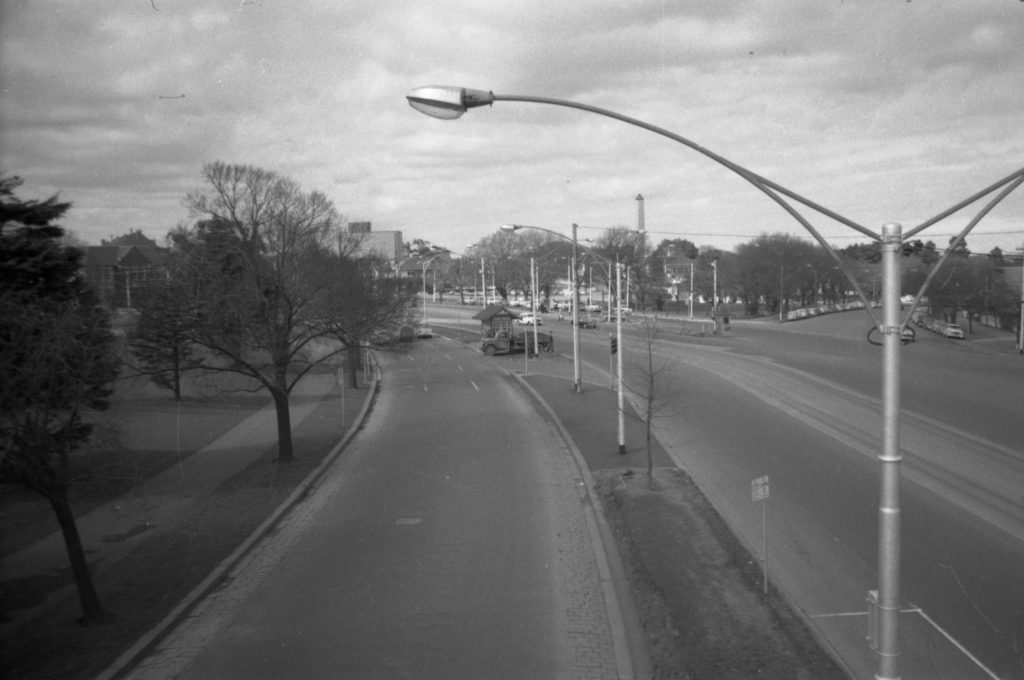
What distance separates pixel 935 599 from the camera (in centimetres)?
1085

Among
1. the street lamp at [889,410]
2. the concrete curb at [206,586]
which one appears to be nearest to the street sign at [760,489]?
the street lamp at [889,410]

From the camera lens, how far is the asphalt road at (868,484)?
10039mm

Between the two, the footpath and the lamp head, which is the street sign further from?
the lamp head

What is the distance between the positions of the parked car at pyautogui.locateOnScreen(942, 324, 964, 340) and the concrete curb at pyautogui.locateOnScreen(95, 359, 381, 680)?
42262 millimetres

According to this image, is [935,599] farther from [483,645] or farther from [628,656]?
[483,645]

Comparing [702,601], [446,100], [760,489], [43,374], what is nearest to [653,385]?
[760,489]

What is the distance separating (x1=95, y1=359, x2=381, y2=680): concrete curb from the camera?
30.1ft

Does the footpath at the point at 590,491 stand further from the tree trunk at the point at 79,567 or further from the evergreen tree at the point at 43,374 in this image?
the evergreen tree at the point at 43,374

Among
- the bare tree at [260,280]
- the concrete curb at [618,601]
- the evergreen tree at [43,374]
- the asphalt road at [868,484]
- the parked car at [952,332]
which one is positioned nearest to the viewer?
the concrete curb at [618,601]

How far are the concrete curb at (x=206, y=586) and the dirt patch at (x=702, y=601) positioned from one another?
6016 mm

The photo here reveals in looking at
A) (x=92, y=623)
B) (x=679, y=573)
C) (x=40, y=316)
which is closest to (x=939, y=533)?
(x=679, y=573)

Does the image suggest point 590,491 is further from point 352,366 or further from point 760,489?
point 352,366

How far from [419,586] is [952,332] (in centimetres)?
4809

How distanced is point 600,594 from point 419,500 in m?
6.28
